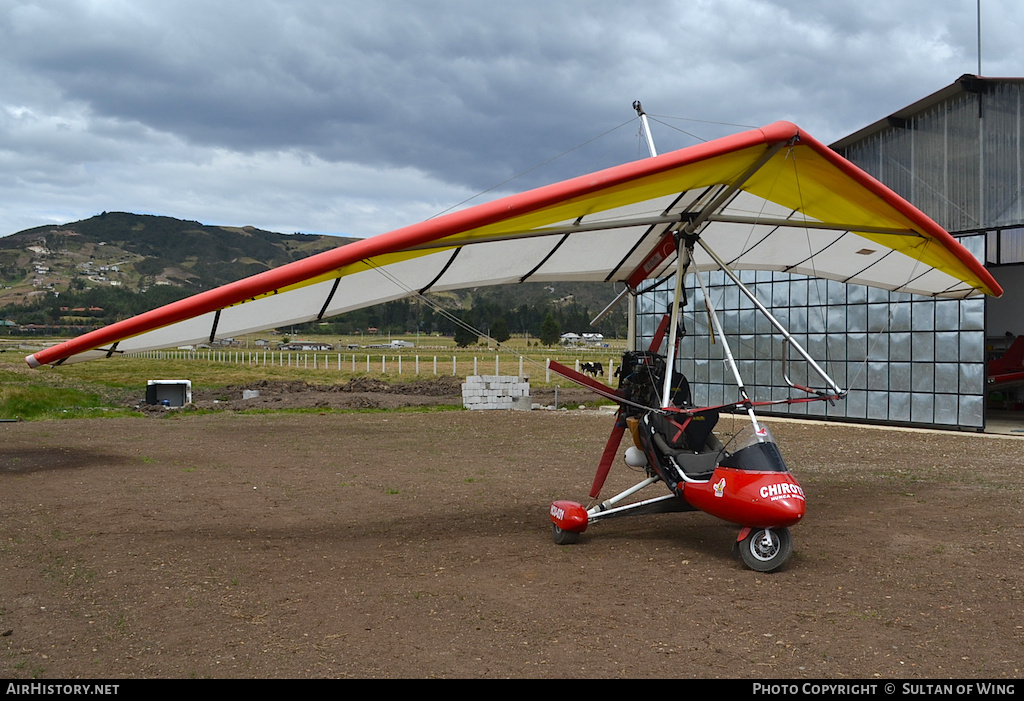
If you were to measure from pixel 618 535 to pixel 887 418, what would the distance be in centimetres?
1334

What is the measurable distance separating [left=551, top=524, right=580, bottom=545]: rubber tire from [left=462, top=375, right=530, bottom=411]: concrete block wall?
16.4 m

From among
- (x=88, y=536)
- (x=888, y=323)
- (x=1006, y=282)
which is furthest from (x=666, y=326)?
(x=1006, y=282)

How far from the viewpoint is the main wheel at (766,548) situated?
583 centimetres

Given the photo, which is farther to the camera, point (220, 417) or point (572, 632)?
point (220, 417)

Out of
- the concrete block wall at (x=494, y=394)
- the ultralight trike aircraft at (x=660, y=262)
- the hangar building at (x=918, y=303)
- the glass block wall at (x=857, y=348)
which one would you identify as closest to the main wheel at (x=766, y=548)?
the ultralight trike aircraft at (x=660, y=262)

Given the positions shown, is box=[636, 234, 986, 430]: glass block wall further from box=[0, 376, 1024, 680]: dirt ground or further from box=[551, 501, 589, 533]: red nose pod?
box=[551, 501, 589, 533]: red nose pod

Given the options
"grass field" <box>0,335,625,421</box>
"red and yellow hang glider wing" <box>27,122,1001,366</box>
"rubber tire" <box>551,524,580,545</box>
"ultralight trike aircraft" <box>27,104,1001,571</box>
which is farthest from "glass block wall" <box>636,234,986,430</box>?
"rubber tire" <box>551,524,580,545</box>

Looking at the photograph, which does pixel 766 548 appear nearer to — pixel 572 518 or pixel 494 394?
pixel 572 518

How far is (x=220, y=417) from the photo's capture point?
20.5 meters

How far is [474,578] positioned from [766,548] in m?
2.26

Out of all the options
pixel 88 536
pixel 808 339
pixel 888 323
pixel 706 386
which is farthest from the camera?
pixel 706 386

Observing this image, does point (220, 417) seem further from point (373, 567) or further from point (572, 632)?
point (572, 632)

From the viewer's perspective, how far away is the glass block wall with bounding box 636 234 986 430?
16.7 meters

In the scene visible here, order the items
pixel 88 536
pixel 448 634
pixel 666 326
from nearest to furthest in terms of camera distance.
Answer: pixel 448 634 → pixel 88 536 → pixel 666 326
